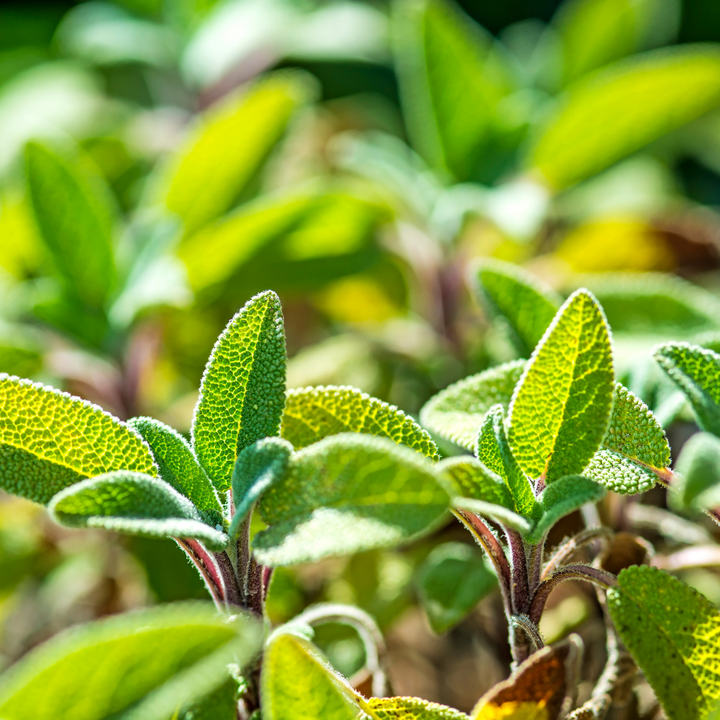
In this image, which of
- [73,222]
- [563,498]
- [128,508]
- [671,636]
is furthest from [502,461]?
[73,222]

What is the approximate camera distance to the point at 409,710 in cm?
56

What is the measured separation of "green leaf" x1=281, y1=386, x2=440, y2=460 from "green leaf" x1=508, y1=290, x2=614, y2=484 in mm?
70

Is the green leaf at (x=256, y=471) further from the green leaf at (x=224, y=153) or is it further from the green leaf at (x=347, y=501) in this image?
the green leaf at (x=224, y=153)

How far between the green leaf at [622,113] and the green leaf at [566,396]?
746 millimetres

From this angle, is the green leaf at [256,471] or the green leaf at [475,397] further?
the green leaf at [475,397]

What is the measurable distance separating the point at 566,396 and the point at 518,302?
217 mm

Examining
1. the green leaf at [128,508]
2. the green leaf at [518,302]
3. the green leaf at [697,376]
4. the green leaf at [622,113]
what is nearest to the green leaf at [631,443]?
the green leaf at [697,376]

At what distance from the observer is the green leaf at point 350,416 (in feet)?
1.89

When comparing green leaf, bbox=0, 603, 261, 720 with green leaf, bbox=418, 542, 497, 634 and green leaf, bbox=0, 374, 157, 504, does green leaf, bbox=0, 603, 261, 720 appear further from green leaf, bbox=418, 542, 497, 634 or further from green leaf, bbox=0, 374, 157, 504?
green leaf, bbox=418, 542, 497, 634

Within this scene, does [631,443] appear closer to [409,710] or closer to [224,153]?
[409,710]

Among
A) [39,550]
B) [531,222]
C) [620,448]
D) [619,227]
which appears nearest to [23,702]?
[620,448]

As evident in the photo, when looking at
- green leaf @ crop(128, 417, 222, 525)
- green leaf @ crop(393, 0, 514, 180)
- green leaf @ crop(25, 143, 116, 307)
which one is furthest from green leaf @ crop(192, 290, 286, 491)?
green leaf @ crop(393, 0, 514, 180)

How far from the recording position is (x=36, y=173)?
102 cm

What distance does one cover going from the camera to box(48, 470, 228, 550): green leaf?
1.60 feet
